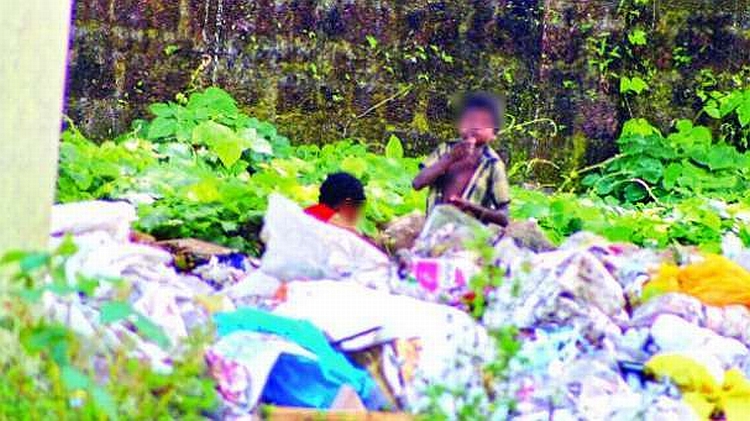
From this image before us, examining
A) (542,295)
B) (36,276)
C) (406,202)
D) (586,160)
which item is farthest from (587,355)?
(586,160)

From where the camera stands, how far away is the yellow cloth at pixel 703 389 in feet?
16.2

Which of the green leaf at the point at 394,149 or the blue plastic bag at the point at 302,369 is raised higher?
the blue plastic bag at the point at 302,369

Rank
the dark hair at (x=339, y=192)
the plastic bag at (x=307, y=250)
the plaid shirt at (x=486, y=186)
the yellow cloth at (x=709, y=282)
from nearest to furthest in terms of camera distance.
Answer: the plastic bag at (x=307, y=250) → the yellow cloth at (x=709, y=282) → the plaid shirt at (x=486, y=186) → the dark hair at (x=339, y=192)

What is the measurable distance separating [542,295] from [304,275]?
2.50ft

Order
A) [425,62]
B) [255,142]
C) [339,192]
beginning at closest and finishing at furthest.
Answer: [339,192] → [255,142] → [425,62]

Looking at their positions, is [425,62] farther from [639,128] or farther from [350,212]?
[350,212]

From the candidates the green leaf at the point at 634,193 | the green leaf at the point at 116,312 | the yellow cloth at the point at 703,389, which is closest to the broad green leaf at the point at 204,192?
the yellow cloth at the point at 703,389

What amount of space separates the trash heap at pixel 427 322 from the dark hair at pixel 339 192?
0.67m

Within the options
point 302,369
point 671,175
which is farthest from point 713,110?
point 302,369

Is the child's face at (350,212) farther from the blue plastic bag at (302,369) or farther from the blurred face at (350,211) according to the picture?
the blue plastic bag at (302,369)

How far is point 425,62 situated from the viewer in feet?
32.9

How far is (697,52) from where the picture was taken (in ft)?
33.2

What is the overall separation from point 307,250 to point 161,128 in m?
4.17

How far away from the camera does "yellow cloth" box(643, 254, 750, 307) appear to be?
5738mm
